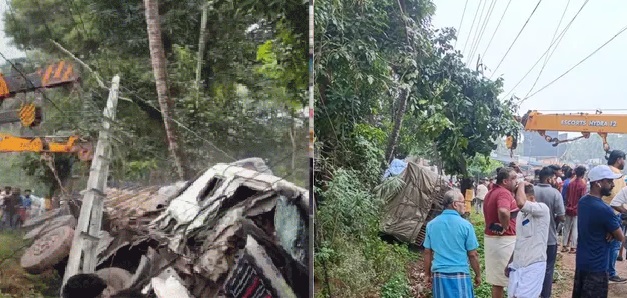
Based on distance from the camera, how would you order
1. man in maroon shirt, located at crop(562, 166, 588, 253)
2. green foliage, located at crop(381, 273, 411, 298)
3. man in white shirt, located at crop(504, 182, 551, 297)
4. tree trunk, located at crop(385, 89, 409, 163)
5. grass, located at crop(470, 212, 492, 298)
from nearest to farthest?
man in white shirt, located at crop(504, 182, 551, 297) → green foliage, located at crop(381, 273, 411, 298) → grass, located at crop(470, 212, 492, 298) → tree trunk, located at crop(385, 89, 409, 163) → man in maroon shirt, located at crop(562, 166, 588, 253)

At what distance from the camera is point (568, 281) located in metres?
4.39

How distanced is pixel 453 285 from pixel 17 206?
8.01ft

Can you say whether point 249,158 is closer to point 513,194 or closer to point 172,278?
point 172,278

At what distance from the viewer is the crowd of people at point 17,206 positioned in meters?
2.37

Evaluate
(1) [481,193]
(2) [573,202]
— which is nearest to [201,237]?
(1) [481,193]

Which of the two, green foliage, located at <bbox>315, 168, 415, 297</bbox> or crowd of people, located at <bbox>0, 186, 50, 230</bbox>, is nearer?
crowd of people, located at <bbox>0, 186, 50, 230</bbox>

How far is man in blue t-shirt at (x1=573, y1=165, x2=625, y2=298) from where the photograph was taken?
127 inches

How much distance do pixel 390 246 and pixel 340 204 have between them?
2.20 ft

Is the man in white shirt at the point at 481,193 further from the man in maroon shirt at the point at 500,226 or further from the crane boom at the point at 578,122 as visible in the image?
the man in maroon shirt at the point at 500,226

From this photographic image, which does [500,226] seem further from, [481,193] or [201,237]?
[201,237]

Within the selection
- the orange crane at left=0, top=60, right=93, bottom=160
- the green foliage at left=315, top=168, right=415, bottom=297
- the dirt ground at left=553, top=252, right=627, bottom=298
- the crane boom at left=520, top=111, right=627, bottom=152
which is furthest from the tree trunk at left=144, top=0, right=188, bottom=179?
the dirt ground at left=553, top=252, right=627, bottom=298

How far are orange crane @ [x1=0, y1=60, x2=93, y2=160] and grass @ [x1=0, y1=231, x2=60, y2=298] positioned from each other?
41 centimetres

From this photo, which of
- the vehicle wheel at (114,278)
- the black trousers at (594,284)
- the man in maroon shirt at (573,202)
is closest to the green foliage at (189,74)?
the vehicle wheel at (114,278)

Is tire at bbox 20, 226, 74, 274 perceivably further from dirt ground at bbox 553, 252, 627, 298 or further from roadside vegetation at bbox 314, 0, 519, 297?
dirt ground at bbox 553, 252, 627, 298
